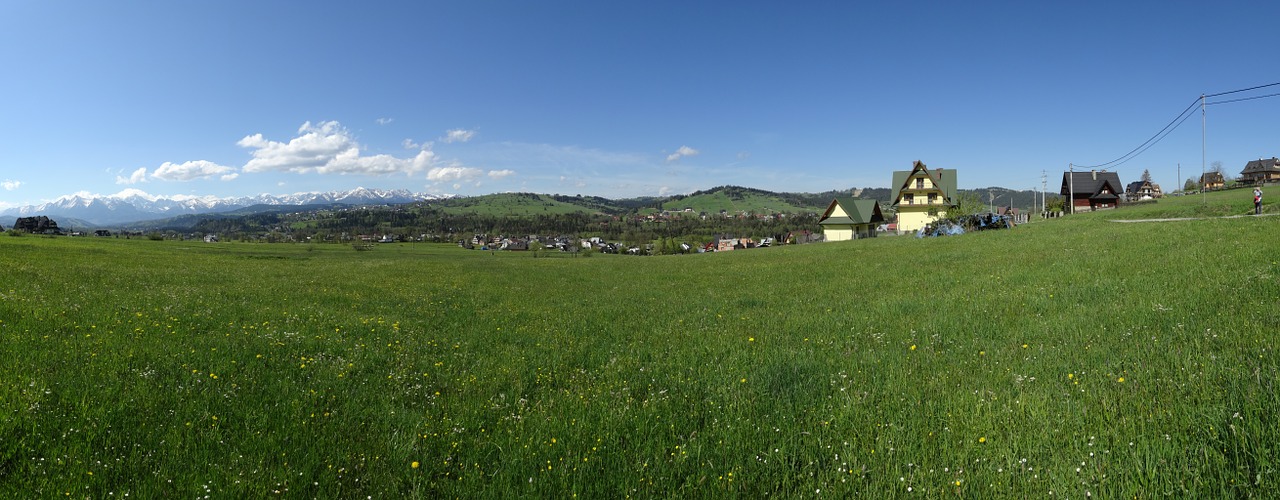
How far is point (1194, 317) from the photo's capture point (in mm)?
7730

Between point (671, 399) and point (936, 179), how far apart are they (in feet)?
249

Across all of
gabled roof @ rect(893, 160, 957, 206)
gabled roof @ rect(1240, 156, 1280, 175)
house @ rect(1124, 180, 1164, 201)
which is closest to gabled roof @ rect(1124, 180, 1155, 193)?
house @ rect(1124, 180, 1164, 201)

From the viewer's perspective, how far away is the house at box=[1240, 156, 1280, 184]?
107188 mm

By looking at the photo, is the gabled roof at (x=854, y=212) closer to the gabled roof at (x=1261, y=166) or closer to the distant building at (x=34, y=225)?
A: the gabled roof at (x=1261, y=166)

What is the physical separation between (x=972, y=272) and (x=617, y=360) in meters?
14.9

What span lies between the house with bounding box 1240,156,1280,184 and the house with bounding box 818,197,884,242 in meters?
102

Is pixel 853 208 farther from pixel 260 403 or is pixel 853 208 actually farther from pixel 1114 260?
pixel 260 403

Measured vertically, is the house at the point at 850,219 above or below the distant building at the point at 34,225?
below

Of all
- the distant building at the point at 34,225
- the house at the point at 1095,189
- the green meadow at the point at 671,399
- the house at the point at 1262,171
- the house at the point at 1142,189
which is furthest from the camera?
the house at the point at 1142,189

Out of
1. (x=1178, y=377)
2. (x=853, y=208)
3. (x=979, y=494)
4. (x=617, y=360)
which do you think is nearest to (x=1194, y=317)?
(x=1178, y=377)

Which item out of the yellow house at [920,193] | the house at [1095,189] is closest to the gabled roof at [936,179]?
the yellow house at [920,193]

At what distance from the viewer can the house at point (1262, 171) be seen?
352 feet

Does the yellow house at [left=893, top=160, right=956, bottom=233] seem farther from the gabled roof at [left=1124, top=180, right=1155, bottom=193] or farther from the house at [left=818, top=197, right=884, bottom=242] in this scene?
the gabled roof at [left=1124, top=180, right=1155, bottom=193]

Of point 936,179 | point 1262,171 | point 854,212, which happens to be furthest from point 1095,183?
point 1262,171
